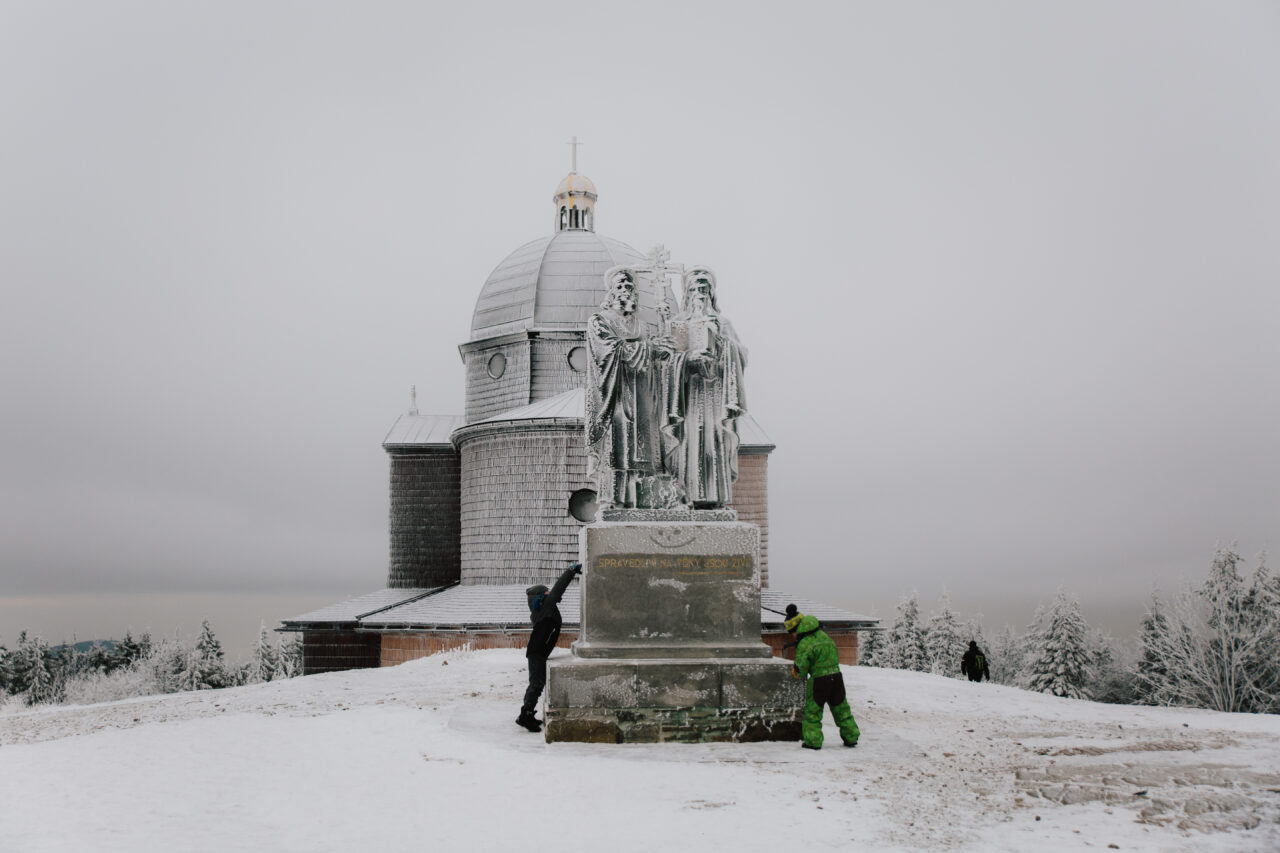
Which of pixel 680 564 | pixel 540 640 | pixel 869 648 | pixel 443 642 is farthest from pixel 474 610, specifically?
pixel 869 648

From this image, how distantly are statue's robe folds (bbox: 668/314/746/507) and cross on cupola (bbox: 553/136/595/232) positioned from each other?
85.6 ft

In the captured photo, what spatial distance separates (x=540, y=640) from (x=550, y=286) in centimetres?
2282

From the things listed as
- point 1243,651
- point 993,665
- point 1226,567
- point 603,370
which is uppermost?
point 603,370

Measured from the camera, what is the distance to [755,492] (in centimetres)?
2797

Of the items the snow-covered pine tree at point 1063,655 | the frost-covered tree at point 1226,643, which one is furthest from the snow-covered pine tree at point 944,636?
the frost-covered tree at point 1226,643

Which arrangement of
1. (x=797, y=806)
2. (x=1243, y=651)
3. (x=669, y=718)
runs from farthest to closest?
1. (x=1243, y=651)
2. (x=669, y=718)
3. (x=797, y=806)

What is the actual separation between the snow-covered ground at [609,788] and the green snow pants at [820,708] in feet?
0.55

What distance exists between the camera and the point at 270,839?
5500mm

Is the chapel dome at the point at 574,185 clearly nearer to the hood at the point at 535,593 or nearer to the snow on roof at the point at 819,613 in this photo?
the snow on roof at the point at 819,613

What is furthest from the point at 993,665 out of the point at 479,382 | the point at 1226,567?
the point at 479,382

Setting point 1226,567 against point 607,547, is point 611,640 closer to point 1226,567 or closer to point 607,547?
point 607,547

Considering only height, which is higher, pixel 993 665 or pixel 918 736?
pixel 918 736

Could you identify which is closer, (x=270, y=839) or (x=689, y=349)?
(x=270, y=839)

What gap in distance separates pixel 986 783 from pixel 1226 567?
3080cm
